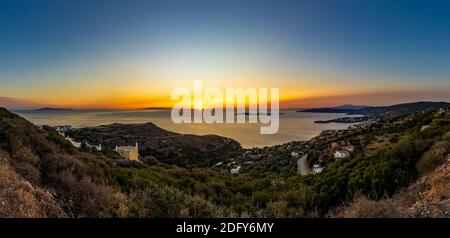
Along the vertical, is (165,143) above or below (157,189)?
below

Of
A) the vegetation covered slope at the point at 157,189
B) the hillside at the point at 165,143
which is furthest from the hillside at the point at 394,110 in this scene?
the vegetation covered slope at the point at 157,189

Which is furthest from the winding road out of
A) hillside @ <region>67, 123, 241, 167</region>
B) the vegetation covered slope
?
hillside @ <region>67, 123, 241, 167</region>

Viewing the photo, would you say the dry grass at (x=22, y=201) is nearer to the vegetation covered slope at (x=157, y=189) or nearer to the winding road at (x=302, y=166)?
the vegetation covered slope at (x=157, y=189)

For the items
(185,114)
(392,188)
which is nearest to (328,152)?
(185,114)

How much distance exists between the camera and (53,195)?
17.4 ft

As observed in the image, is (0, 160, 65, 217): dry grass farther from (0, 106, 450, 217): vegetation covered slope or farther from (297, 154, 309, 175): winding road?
(297, 154, 309, 175): winding road

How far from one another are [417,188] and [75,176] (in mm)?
7310

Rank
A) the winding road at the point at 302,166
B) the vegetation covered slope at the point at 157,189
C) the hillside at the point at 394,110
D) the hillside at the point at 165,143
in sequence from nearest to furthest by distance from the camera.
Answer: the vegetation covered slope at the point at 157,189 → the winding road at the point at 302,166 → the hillside at the point at 165,143 → the hillside at the point at 394,110

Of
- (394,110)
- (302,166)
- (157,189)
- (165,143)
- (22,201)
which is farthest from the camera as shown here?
(394,110)

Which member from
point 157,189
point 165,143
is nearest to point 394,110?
point 165,143

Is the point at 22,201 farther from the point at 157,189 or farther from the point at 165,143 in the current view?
the point at 165,143

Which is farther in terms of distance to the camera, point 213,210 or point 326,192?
point 326,192

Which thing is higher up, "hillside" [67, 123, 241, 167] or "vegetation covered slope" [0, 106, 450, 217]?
"vegetation covered slope" [0, 106, 450, 217]
